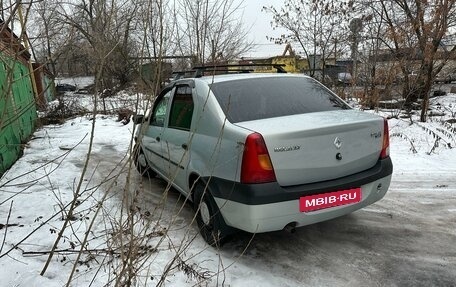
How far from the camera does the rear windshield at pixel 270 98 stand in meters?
3.28

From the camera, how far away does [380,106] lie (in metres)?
11.6

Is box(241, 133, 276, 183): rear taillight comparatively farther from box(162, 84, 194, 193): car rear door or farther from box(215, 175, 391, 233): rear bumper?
box(162, 84, 194, 193): car rear door

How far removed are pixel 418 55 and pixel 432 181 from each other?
19.1 feet

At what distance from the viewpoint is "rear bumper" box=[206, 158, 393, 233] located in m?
2.80

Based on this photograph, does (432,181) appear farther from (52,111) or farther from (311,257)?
(52,111)

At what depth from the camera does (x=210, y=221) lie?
3348mm

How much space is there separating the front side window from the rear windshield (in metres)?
0.44

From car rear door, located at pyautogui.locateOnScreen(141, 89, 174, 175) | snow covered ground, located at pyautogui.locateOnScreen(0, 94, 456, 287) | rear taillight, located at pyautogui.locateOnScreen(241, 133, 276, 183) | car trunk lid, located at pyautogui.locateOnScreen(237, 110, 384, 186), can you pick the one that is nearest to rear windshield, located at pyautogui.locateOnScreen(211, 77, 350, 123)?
car trunk lid, located at pyautogui.locateOnScreen(237, 110, 384, 186)

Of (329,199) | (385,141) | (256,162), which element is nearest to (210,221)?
(256,162)

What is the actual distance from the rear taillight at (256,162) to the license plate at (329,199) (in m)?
0.34

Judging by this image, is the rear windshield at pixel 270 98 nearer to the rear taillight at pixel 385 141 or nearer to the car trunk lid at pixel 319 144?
the car trunk lid at pixel 319 144

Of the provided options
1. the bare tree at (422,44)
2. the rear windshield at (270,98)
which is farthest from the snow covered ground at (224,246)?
the bare tree at (422,44)

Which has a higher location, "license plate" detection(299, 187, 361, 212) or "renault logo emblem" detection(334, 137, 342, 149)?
"renault logo emblem" detection(334, 137, 342, 149)

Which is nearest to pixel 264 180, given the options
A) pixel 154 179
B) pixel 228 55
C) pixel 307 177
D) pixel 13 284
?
pixel 307 177
